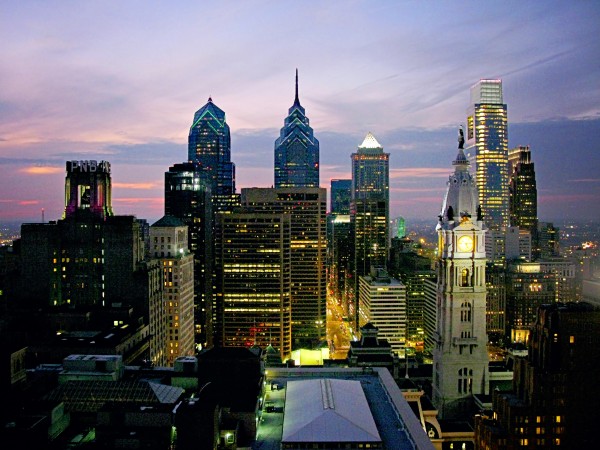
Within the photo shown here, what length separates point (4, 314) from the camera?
86.6m

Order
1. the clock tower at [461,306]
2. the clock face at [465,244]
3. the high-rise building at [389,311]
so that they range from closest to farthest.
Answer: the clock tower at [461,306] < the clock face at [465,244] < the high-rise building at [389,311]

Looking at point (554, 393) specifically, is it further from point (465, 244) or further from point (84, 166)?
point (84, 166)

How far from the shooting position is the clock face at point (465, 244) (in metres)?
80.6

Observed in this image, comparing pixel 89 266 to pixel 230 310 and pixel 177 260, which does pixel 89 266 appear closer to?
pixel 177 260

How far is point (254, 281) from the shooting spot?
16450cm

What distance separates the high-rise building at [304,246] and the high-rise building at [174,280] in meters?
58.8

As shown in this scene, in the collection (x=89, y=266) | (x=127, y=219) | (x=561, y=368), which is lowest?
(x=561, y=368)

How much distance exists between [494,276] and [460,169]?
103 m

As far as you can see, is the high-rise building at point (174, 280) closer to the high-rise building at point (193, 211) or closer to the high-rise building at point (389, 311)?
the high-rise building at point (193, 211)

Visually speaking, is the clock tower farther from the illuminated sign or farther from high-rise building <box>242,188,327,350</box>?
high-rise building <box>242,188,327,350</box>

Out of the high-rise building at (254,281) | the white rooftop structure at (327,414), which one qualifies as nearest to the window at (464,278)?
the white rooftop structure at (327,414)

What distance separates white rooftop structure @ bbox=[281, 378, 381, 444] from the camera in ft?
122

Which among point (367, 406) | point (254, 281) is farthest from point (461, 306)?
point (254, 281)

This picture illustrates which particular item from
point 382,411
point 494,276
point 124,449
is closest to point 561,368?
point 382,411
